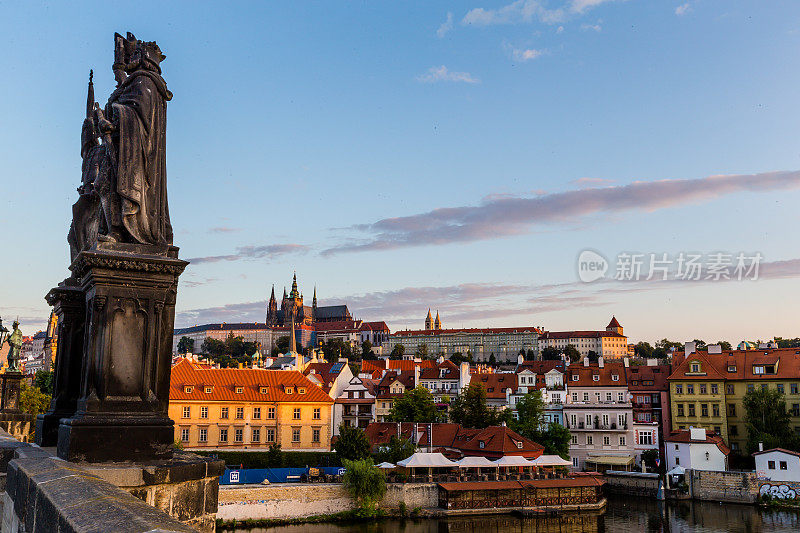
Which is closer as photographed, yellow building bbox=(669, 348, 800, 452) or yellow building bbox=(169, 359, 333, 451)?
yellow building bbox=(169, 359, 333, 451)

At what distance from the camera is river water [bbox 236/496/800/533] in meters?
33.7

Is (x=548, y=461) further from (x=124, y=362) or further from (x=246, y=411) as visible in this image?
(x=124, y=362)

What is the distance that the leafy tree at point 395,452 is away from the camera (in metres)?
41.8

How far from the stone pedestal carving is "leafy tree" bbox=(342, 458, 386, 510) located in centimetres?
3026

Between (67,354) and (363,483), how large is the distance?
30.9 metres

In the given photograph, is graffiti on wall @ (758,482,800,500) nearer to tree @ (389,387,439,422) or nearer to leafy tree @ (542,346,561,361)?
tree @ (389,387,439,422)

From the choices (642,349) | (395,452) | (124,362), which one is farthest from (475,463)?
(642,349)

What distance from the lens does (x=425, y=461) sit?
126 ft

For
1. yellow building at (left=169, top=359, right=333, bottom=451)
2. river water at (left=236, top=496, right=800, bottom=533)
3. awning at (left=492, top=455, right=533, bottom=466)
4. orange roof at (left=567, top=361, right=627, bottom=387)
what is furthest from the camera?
orange roof at (left=567, top=361, right=627, bottom=387)

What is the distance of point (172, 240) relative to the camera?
5.88 m

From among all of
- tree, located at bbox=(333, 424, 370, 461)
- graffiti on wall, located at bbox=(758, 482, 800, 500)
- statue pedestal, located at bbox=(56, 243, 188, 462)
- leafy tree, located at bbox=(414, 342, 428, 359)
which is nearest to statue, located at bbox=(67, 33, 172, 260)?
statue pedestal, located at bbox=(56, 243, 188, 462)

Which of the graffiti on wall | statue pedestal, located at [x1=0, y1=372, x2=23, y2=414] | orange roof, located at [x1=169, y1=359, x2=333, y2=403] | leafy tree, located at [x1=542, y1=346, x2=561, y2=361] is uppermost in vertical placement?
leafy tree, located at [x1=542, y1=346, x2=561, y2=361]

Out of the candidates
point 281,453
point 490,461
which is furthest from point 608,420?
point 281,453

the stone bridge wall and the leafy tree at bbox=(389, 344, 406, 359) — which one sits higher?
the leafy tree at bbox=(389, 344, 406, 359)
